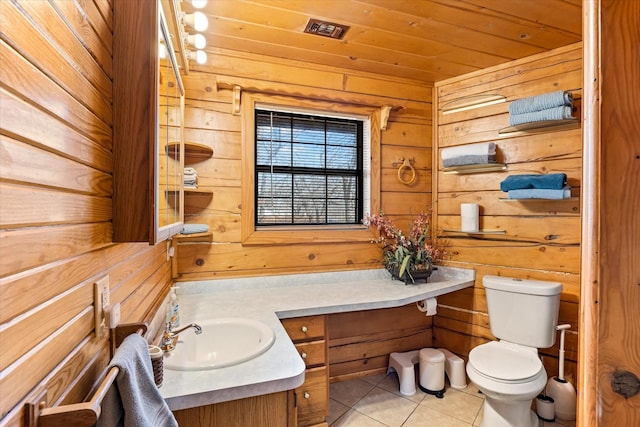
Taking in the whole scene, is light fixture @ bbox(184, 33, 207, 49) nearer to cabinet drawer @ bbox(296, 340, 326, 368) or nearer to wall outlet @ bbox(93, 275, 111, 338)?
wall outlet @ bbox(93, 275, 111, 338)

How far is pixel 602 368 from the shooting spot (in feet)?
1.72

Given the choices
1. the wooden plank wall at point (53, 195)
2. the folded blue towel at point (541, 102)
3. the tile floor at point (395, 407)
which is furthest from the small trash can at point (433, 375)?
the wooden plank wall at point (53, 195)

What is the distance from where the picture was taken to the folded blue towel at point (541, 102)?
205 cm

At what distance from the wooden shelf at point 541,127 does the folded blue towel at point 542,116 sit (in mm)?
37

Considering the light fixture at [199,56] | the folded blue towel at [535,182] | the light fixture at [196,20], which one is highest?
the light fixture at [196,20]

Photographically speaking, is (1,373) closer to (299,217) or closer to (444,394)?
(299,217)

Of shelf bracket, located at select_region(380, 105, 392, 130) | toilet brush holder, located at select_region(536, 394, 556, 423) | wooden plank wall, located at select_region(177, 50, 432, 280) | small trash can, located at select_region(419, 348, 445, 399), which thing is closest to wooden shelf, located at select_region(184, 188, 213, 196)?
wooden plank wall, located at select_region(177, 50, 432, 280)

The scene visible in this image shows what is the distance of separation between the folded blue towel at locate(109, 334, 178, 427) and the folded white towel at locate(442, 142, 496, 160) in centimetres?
235

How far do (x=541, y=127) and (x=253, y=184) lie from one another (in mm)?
2023

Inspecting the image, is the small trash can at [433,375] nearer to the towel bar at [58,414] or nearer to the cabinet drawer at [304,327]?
the cabinet drawer at [304,327]

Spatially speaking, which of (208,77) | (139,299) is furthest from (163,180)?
(208,77)

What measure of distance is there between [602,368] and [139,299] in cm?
136

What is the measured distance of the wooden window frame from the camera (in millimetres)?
2262

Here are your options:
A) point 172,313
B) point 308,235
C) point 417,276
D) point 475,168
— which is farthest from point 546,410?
point 172,313
